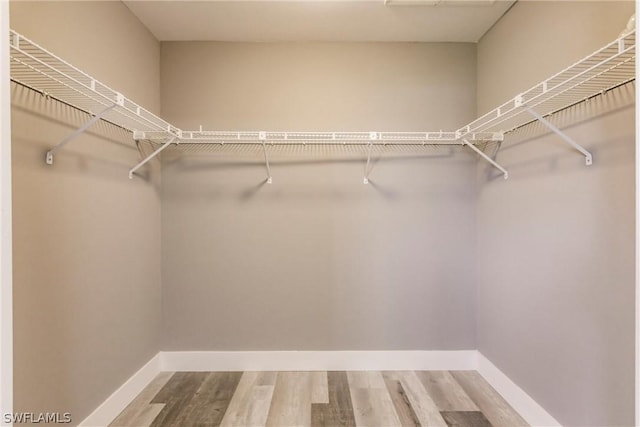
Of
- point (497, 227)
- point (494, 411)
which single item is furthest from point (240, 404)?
point (497, 227)

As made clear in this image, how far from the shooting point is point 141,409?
71.8 inches

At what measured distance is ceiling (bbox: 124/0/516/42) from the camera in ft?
6.11

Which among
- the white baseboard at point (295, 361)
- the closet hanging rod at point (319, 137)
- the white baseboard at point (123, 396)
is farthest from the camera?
the white baseboard at point (295, 361)

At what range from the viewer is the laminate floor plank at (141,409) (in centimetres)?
171

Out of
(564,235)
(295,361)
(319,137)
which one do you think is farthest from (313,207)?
(564,235)

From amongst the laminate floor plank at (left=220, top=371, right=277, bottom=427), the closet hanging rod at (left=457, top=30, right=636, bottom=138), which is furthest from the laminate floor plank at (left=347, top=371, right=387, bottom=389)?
the closet hanging rod at (left=457, top=30, right=636, bottom=138)

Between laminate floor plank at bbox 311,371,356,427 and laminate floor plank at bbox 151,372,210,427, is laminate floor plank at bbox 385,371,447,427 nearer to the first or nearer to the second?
laminate floor plank at bbox 311,371,356,427

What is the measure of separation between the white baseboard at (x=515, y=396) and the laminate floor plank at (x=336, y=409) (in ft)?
3.11

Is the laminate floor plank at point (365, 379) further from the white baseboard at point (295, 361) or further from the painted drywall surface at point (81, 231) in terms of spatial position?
the painted drywall surface at point (81, 231)

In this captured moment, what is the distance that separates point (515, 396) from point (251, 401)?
1.56 meters

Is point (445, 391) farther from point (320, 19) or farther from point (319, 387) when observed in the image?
point (320, 19)

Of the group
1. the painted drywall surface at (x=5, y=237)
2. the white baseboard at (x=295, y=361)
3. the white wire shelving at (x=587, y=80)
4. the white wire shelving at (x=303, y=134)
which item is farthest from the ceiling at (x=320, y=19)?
the white baseboard at (x=295, y=361)

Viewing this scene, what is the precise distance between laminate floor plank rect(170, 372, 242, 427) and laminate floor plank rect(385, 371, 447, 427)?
3.57 ft

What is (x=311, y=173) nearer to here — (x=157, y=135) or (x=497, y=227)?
(x=157, y=135)
